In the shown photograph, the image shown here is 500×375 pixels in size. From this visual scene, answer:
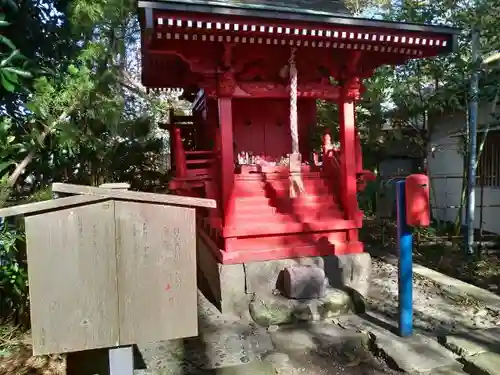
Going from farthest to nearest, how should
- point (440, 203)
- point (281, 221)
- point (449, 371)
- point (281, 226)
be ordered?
point (440, 203), point (281, 221), point (281, 226), point (449, 371)

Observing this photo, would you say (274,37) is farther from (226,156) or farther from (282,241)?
(282,241)

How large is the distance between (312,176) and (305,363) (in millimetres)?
3134

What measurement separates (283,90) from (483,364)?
4.17 metres

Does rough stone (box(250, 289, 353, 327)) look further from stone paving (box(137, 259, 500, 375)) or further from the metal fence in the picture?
the metal fence

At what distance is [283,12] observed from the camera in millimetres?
4949

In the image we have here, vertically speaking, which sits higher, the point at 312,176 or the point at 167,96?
the point at 167,96

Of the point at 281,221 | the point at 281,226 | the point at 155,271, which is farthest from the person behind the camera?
the point at 281,221

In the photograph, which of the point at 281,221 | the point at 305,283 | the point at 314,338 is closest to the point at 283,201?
the point at 281,221

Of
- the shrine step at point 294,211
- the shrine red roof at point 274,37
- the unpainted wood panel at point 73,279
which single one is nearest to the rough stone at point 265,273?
the shrine step at point 294,211

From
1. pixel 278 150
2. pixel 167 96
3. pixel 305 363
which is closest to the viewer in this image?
pixel 305 363

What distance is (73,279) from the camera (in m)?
2.23

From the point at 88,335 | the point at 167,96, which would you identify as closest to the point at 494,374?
the point at 88,335

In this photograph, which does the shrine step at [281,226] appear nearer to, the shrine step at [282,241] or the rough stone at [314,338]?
the shrine step at [282,241]

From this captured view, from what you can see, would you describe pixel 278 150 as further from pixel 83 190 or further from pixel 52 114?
pixel 83 190
